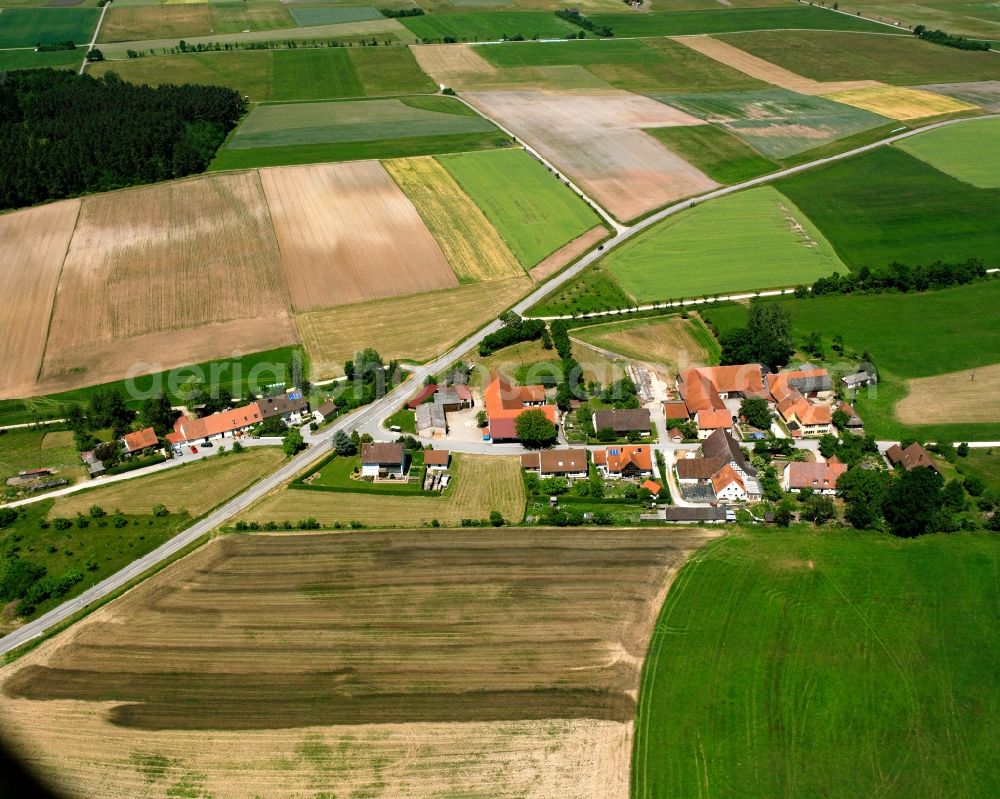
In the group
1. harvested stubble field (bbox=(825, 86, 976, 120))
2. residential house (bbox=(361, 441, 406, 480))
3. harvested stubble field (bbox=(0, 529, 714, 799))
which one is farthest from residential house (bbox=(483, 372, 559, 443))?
harvested stubble field (bbox=(825, 86, 976, 120))

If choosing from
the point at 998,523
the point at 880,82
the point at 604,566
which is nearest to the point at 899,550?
the point at 998,523

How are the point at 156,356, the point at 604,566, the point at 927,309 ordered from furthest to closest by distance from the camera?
the point at 927,309 → the point at 156,356 → the point at 604,566

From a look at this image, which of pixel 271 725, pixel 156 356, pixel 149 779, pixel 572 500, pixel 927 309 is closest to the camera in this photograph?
pixel 149 779

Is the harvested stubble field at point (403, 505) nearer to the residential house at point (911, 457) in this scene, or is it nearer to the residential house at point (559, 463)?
the residential house at point (559, 463)

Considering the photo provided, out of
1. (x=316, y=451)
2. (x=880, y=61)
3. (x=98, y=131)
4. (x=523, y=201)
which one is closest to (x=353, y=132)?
(x=98, y=131)

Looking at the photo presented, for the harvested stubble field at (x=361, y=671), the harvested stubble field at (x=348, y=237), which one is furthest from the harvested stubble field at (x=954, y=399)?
the harvested stubble field at (x=348, y=237)

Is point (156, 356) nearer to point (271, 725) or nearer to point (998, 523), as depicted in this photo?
point (271, 725)

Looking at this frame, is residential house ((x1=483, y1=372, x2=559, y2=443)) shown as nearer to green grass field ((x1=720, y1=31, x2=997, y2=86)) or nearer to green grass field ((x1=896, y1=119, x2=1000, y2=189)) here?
green grass field ((x1=896, y1=119, x2=1000, y2=189))
